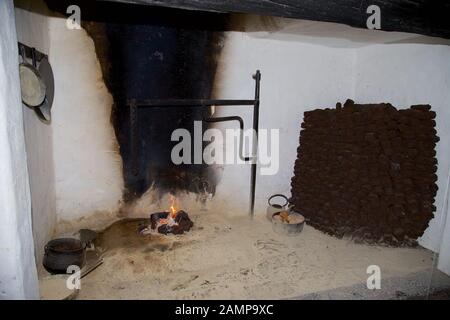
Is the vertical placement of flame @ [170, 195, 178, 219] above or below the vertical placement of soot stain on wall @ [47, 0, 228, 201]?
below

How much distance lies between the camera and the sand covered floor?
2994 mm

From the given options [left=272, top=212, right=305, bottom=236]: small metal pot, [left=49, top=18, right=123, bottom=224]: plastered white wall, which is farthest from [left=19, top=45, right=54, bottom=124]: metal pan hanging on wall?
[left=272, top=212, right=305, bottom=236]: small metal pot

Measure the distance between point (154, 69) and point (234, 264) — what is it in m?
2.94

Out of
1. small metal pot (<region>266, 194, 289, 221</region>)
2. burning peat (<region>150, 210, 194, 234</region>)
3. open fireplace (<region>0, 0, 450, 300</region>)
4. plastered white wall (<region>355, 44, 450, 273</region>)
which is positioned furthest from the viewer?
small metal pot (<region>266, 194, 289, 221</region>)

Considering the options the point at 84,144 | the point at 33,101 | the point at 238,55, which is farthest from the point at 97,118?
the point at 238,55

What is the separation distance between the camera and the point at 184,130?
15.1 feet

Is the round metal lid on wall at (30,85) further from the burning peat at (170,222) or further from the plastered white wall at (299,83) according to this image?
the plastered white wall at (299,83)

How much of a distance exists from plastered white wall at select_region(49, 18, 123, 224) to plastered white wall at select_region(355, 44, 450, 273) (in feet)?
13.6

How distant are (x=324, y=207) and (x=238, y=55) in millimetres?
2739

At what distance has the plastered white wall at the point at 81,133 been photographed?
12.7 ft

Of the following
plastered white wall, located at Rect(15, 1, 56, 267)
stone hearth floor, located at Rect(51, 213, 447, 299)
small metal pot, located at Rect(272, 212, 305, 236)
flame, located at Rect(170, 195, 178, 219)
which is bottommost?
stone hearth floor, located at Rect(51, 213, 447, 299)

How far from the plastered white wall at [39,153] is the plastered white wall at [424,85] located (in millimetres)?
4615

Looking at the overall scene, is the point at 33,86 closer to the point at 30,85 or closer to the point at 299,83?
the point at 30,85

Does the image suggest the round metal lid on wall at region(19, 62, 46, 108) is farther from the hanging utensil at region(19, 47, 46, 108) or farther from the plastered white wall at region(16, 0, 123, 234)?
the plastered white wall at region(16, 0, 123, 234)
